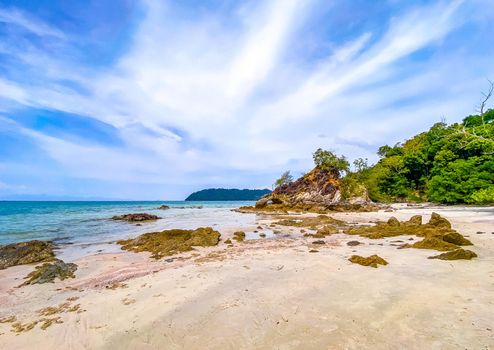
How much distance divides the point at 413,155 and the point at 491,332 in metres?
55.6

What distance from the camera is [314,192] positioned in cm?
5775

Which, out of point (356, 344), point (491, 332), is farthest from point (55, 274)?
point (491, 332)

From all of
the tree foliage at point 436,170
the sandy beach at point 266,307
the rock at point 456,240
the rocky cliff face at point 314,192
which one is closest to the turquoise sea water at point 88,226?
the sandy beach at point 266,307

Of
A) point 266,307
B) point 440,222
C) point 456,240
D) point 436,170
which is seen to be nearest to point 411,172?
point 436,170

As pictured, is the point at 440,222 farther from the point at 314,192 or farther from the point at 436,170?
the point at 314,192

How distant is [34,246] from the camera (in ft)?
40.8

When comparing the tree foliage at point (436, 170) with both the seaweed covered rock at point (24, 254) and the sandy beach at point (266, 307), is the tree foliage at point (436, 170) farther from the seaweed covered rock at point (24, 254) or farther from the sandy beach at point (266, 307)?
the seaweed covered rock at point (24, 254)

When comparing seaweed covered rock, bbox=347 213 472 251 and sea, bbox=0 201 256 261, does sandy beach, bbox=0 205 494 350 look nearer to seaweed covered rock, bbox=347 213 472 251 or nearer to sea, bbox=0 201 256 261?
seaweed covered rock, bbox=347 213 472 251

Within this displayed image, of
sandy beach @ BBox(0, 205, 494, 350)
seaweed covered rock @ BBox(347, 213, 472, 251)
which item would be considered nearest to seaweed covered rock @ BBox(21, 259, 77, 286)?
sandy beach @ BBox(0, 205, 494, 350)

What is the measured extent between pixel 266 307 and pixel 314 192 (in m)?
54.2

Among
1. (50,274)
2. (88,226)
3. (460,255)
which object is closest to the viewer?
(460,255)

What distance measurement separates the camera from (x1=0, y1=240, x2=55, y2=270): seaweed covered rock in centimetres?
1102

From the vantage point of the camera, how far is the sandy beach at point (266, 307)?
4.05 m

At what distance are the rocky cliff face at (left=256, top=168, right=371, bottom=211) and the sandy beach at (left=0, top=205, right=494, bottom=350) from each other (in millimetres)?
44188
